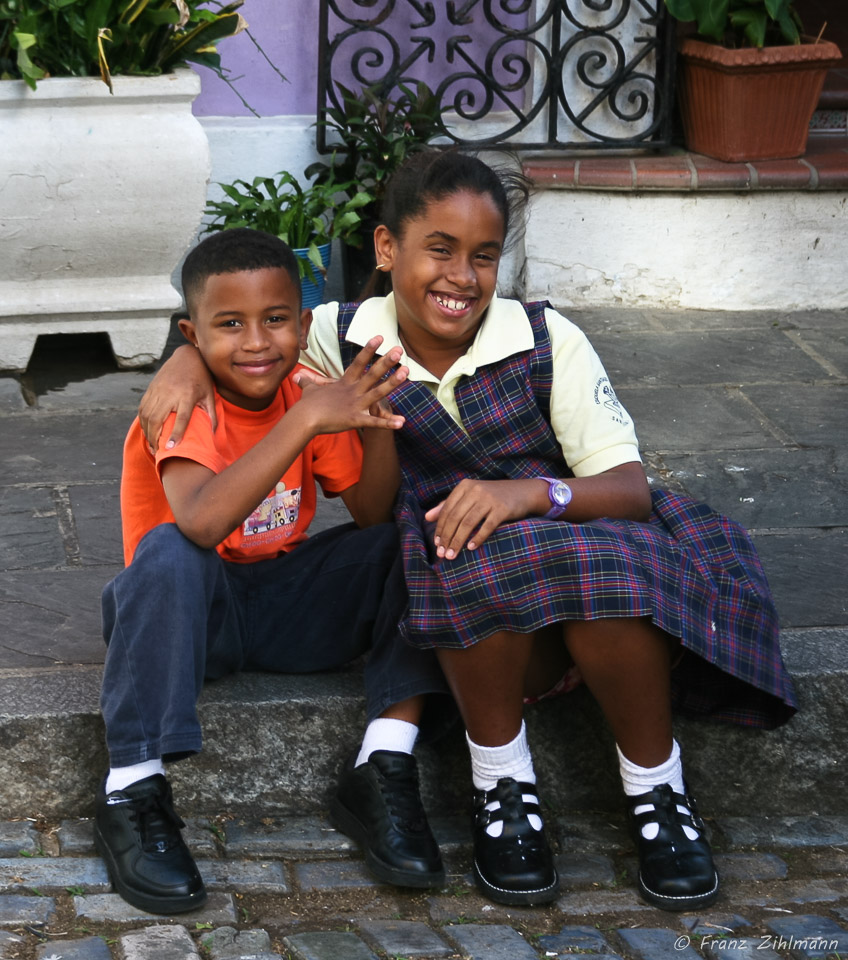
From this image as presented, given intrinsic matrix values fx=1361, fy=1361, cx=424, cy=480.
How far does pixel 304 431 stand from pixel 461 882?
77cm

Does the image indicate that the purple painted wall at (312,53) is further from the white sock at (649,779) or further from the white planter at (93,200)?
the white sock at (649,779)

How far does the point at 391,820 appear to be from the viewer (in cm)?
217

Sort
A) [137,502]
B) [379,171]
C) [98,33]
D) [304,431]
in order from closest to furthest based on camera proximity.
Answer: [304,431] < [137,502] < [98,33] < [379,171]

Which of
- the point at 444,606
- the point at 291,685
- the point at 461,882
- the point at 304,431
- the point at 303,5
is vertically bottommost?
the point at 461,882

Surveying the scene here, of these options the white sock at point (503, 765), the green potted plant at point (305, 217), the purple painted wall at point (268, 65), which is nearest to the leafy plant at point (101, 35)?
the green potted plant at point (305, 217)

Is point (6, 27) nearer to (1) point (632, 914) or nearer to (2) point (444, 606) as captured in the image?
(2) point (444, 606)

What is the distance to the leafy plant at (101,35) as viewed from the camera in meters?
3.77

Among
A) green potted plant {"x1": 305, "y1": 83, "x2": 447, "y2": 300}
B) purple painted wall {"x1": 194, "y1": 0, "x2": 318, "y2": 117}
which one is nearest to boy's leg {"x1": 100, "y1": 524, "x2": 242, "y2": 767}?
green potted plant {"x1": 305, "y1": 83, "x2": 447, "y2": 300}

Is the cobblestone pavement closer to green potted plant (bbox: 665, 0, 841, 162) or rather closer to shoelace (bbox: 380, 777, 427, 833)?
shoelace (bbox: 380, 777, 427, 833)

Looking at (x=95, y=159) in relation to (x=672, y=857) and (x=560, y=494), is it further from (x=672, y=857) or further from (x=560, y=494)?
(x=672, y=857)

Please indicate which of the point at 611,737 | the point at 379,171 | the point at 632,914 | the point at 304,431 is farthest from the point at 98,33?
the point at 632,914

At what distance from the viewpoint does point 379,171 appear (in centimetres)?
454

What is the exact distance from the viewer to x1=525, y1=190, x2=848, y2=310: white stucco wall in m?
4.71

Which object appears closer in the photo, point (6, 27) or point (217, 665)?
point (217, 665)
